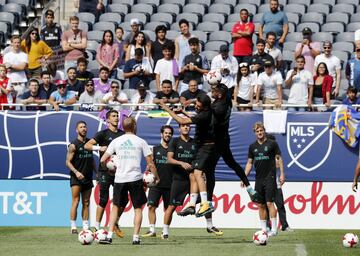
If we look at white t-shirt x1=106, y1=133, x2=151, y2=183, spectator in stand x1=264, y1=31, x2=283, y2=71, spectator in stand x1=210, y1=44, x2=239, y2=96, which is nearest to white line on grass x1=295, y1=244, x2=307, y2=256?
white t-shirt x1=106, y1=133, x2=151, y2=183

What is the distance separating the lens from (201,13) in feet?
95.0

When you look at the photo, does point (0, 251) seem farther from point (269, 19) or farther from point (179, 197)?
point (269, 19)

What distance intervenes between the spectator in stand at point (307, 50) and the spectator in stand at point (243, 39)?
1081 mm

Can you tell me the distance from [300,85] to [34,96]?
5661 mm

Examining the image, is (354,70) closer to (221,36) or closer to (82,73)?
(221,36)

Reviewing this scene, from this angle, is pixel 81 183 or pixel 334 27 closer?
pixel 81 183

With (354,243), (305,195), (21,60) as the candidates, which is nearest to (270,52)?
(305,195)

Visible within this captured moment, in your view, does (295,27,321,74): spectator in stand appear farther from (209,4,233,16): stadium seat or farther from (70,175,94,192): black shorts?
(70,175,94,192): black shorts

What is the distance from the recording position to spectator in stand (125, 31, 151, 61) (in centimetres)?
2523

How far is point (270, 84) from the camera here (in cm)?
2378

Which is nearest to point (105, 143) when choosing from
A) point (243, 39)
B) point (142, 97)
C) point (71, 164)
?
point (71, 164)

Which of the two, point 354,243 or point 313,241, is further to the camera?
point 313,241

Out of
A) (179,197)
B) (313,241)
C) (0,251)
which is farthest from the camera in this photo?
(179,197)

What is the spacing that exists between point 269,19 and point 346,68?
102 inches
